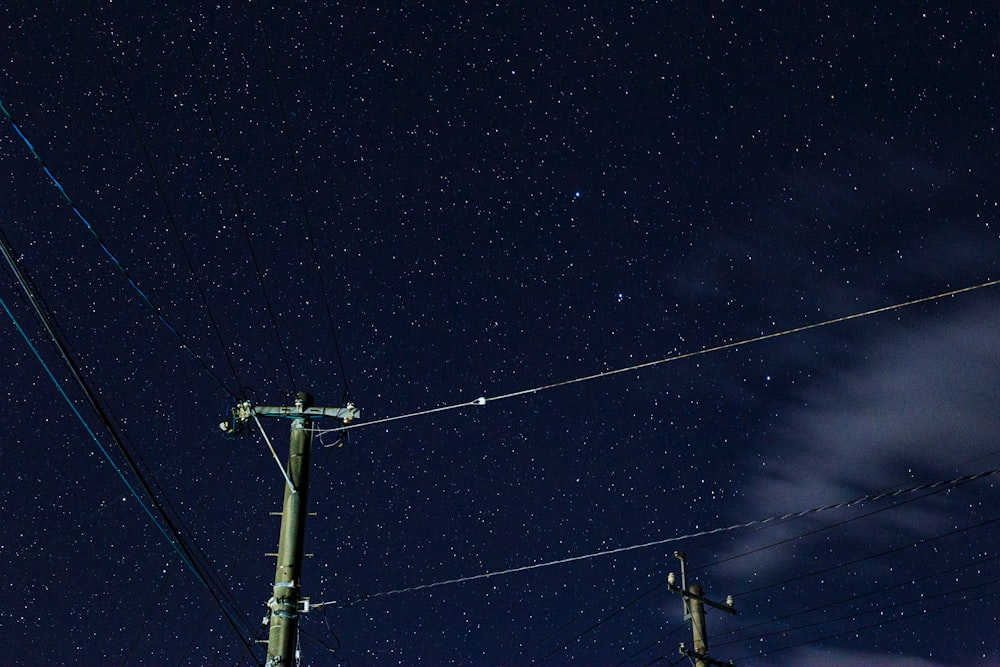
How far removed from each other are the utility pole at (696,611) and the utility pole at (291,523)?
10.9 m

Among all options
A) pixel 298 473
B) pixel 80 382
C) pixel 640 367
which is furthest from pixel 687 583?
pixel 80 382

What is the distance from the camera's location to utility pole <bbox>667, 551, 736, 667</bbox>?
19328 millimetres

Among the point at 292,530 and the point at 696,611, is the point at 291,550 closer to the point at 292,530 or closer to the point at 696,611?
the point at 292,530

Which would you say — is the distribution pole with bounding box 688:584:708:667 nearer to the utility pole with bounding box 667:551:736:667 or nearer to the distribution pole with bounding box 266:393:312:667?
the utility pole with bounding box 667:551:736:667

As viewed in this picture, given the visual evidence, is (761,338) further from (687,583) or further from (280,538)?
(687,583)

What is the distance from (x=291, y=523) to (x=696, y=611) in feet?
39.9

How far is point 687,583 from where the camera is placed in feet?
69.9

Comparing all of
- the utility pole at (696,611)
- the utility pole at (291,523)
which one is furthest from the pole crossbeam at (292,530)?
the utility pole at (696,611)

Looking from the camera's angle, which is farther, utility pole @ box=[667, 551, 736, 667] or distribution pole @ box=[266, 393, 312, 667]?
utility pole @ box=[667, 551, 736, 667]

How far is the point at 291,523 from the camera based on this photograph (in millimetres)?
11750

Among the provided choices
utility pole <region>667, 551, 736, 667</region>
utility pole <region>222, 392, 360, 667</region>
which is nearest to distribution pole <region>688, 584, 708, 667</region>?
utility pole <region>667, 551, 736, 667</region>

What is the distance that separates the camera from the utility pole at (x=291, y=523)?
1113 centimetres

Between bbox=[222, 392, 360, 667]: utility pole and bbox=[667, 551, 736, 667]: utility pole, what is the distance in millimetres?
10927

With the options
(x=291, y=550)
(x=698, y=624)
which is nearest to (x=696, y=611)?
(x=698, y=624)
